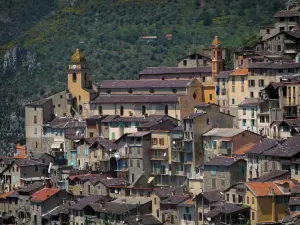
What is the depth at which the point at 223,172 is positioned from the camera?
11988 cm

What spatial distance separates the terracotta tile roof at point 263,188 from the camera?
110688 mm

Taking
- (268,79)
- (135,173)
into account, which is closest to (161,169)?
(135,173)

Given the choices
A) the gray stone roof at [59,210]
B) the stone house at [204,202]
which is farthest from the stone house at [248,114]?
the gray stone roof at [59,210]

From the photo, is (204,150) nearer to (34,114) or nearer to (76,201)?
(76,201)

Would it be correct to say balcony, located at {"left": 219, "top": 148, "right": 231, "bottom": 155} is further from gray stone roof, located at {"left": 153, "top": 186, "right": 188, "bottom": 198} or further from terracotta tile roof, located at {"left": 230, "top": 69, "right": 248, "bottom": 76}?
terracotta tile roof, located at {"left": 230, "top": 69, "right": 248, "bottom": 76}

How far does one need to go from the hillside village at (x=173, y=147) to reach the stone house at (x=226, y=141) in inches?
4.0

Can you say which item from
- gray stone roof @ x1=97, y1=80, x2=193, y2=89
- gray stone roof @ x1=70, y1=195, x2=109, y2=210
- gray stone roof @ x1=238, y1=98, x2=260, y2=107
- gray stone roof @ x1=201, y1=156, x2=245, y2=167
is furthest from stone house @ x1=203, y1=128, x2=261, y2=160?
gray stone roof @ x1=97, y1=80, x2=193, y2=89

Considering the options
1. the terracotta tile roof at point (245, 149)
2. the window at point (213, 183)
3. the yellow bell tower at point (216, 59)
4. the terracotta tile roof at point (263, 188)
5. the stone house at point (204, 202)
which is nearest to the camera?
the terracotta tile roof at point (263, 188)

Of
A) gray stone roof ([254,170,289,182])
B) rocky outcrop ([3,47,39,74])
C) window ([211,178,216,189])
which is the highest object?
rocky outcrop ([3,47,39,74])

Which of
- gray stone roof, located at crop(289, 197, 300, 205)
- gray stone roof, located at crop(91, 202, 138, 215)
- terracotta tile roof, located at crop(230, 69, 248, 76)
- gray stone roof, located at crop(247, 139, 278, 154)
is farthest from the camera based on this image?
terracotta tile roof, located at crop(230, 69, 248, 76)

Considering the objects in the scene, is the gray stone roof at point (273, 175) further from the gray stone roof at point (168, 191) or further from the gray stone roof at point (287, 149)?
the gray stone roof at point (168, 191)

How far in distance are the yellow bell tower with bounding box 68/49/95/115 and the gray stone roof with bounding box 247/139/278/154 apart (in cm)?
2906

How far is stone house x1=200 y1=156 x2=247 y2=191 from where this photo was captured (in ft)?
392

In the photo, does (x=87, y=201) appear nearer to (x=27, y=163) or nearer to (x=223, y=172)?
(x=223, y=172)
